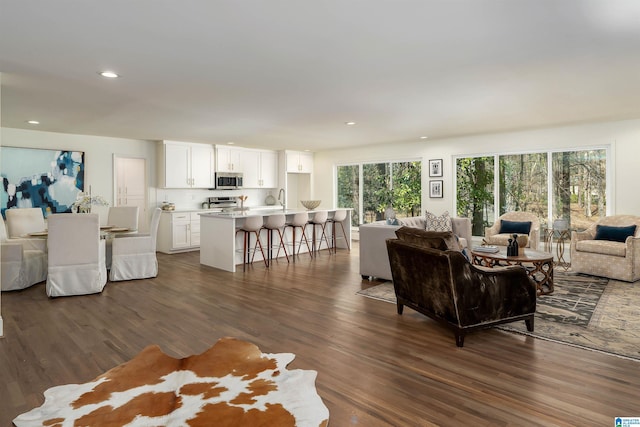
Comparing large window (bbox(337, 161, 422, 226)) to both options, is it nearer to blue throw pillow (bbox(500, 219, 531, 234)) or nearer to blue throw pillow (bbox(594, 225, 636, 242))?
blue throw pillow (bbox(500, 219, 531, 234))

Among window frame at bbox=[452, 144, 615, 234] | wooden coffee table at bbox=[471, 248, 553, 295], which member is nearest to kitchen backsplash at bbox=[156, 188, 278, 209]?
window frame at bbox=[452, 144, 615, 234]

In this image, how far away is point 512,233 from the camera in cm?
664

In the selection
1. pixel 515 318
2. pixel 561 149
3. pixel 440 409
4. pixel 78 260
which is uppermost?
pixel 561 149

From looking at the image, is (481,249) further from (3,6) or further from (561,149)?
(3,6)

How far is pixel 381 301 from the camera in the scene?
4.42 metres

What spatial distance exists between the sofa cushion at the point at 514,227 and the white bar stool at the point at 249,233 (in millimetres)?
4352

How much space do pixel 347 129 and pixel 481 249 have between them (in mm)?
3216

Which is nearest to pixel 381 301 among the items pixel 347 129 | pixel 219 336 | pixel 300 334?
pixel 300 334

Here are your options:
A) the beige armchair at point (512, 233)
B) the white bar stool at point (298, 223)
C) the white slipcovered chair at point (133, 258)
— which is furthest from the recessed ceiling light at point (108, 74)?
the beige armchair at point (512, 233)

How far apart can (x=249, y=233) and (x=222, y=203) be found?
9.01ft

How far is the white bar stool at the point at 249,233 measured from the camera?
6.46 meters

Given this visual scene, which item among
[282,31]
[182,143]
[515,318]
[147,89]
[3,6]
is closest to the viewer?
[3,6]

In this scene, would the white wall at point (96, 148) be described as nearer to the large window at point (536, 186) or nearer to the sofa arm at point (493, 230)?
the large window at point (536, 186)

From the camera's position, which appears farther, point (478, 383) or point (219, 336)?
point (219, 336)
